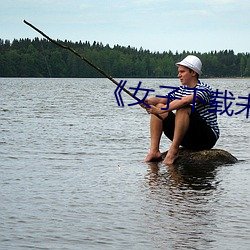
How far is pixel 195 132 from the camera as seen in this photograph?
28.8 feet

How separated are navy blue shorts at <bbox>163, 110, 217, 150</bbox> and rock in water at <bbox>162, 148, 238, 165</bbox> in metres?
0.07

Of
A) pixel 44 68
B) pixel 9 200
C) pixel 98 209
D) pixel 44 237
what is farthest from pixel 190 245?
pixel 44 68

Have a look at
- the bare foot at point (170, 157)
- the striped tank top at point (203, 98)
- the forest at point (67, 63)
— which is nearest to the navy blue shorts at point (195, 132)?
the striped tank top at point (203, 98)

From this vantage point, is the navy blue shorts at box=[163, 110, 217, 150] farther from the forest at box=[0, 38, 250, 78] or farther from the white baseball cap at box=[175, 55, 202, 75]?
the forest at box=[0, 38, 250, 78]

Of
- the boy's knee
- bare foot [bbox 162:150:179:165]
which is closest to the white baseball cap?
the boy's knee

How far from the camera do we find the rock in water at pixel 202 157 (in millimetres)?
9084

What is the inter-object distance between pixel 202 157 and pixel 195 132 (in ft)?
1.59

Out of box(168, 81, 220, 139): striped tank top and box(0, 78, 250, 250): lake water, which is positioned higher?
box(168, 81, 220, 139): striped tank top

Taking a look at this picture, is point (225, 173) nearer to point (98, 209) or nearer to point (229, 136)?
point (98, 209)

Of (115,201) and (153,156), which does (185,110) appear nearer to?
(153,156)

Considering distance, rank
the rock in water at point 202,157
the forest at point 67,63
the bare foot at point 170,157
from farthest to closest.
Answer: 1. the forest at point 67,63
2. the rock in water at point 202,157
3. the bare foot at point 170,157

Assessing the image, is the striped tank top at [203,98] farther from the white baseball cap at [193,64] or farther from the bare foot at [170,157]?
the bare foot at [170,157]

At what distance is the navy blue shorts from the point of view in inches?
341

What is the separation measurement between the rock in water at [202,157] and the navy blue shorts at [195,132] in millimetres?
71
